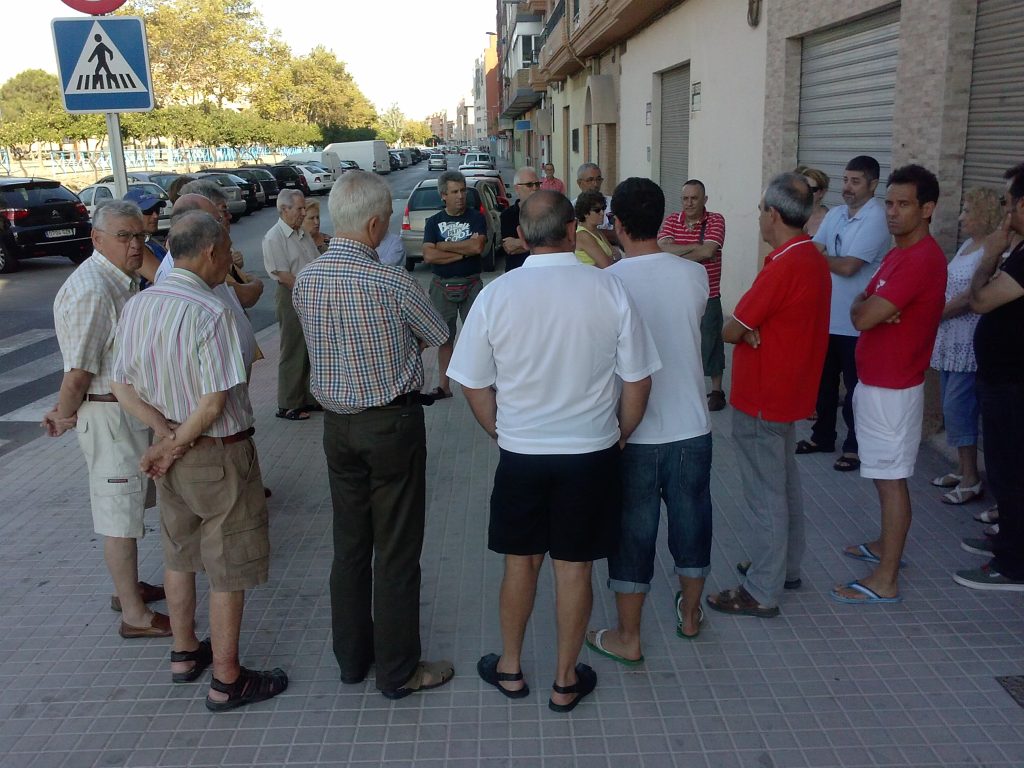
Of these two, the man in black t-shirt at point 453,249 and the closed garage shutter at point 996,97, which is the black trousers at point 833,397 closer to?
the closed garage shutter at point 996,97

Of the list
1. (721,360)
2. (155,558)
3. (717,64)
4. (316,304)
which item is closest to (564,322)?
(316,304)

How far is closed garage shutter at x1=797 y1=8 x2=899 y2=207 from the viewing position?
20.6 ft

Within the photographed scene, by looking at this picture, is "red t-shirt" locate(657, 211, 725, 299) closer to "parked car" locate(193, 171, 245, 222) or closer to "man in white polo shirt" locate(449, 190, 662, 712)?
"man in white polo shirt" locate(449, 190, 662, 712)

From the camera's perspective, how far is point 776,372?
3473 mm

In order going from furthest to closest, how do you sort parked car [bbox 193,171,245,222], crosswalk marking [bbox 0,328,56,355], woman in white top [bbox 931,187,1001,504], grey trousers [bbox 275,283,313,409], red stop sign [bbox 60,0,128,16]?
parked car [bbox 193,171,245,222] < crosswalk marking [bbox 0,328,56,355] < grey trousers [bbox 275,283,313,409] < red stop sign [bbox 60,0,128,16] < woman in white top [bbox 931,187,1001,504]

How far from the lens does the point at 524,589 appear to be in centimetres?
311

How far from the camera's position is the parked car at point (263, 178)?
31797 millimetres

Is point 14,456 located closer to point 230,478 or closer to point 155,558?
point 155,558

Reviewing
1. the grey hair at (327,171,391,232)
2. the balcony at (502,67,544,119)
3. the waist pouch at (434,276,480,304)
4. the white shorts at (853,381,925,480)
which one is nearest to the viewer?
the grey hair at (327,171,391,232)

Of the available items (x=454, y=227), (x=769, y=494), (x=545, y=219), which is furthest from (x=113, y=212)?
(x=454, y=227)

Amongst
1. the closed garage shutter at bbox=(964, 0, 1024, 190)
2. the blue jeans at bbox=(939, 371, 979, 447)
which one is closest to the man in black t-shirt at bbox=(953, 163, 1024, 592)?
the blue jeans at bbox=(939, 371, 979, 447)

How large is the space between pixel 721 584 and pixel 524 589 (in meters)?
1.41

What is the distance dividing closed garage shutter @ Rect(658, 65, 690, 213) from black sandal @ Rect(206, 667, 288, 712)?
9.69 m

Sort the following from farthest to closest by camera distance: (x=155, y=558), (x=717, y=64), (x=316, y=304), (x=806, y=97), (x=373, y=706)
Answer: (x=717, y=64) < (x=806, y=97) < (x=155, y=558) < (x=373, y=706) < (x=316, y=304)
